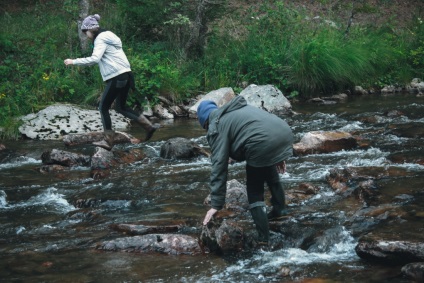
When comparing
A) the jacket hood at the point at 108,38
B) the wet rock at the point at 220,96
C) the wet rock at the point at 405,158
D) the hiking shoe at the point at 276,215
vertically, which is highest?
the jacket hood at the point at 108,38

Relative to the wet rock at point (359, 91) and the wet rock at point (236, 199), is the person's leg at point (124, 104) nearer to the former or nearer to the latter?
the wet rock at point (236, 199)

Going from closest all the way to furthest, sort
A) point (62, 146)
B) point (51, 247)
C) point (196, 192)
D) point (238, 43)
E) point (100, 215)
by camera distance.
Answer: point (51, 247) → point (100, 215) → point (196, 192) → point (62, 146) → point (238, 43)

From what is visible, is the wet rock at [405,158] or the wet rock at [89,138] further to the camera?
the wet rock at [89,138]

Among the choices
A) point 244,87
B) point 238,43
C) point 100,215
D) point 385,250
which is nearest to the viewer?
point 385,250

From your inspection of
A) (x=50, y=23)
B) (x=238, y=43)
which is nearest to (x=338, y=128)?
(x=238, y=43)

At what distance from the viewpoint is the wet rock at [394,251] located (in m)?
5.43

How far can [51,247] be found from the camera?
6.47 metres

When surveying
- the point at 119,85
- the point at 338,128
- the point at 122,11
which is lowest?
the point at 338,128

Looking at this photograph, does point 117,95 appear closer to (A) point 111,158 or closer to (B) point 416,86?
(A) point 111,158

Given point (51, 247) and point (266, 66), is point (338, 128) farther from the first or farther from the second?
point (51, 247)

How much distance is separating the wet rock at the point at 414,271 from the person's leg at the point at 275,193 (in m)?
1.61

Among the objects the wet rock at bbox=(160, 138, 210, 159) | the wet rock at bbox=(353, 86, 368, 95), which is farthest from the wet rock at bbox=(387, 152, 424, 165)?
the wet rock at bbox=(353, 86, 368, 95)

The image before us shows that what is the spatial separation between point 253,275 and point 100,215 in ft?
8.37

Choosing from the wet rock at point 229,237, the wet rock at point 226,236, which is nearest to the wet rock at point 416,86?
the wet rock at point 226,236
